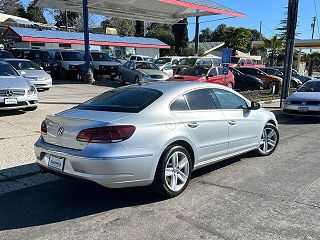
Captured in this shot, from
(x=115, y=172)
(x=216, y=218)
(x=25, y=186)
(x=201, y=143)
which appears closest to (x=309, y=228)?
(x=216, y=218)

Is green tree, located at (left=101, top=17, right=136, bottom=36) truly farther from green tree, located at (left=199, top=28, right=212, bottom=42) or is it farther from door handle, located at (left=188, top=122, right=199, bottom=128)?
door handle, located at (left=188, top=122, right=199, bottom=128)

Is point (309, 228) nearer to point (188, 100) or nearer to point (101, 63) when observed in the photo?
point (188, 100)

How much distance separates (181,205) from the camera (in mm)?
4715

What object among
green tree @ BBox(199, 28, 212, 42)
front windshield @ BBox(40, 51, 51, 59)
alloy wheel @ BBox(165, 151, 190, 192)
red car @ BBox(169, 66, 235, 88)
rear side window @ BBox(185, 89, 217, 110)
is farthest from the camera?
green tree @ BBox(199, 28, 212, 42)

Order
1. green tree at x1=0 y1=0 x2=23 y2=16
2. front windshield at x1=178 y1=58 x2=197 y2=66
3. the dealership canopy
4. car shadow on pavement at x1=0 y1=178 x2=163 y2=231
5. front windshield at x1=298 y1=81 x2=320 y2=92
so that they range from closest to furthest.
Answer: car shadow on pavement at x1=0 y1=178 x2=163 y2=231 → front windshield at x1=298 y1=81 x2=320 y2=92 → the dealership canopy → front windshield at x1=178 y1=58 x2=197 y2=66 → green tree at x1=0 y1=0 x2=23 y2=16

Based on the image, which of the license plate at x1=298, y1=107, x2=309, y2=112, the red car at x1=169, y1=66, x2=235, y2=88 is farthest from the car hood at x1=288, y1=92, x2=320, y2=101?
the red car at x1=169, y1=66, x2=235, y2=88

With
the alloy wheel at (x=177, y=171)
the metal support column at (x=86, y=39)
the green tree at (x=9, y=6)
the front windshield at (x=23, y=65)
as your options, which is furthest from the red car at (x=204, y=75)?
the green tree at (x=9, y=6)

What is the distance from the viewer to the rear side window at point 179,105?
514 centimetres

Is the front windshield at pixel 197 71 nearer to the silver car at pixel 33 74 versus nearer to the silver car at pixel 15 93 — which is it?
the silver car at pixel 33 74

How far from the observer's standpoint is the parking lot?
402 centimetres

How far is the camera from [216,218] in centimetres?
433

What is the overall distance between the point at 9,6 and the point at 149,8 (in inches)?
2081

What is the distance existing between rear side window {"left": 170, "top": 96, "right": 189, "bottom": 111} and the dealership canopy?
18.2 m

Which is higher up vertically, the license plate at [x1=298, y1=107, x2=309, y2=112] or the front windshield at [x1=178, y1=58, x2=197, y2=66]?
the front windshield at [x1=178, y1=58, x2=197, y2=66]
